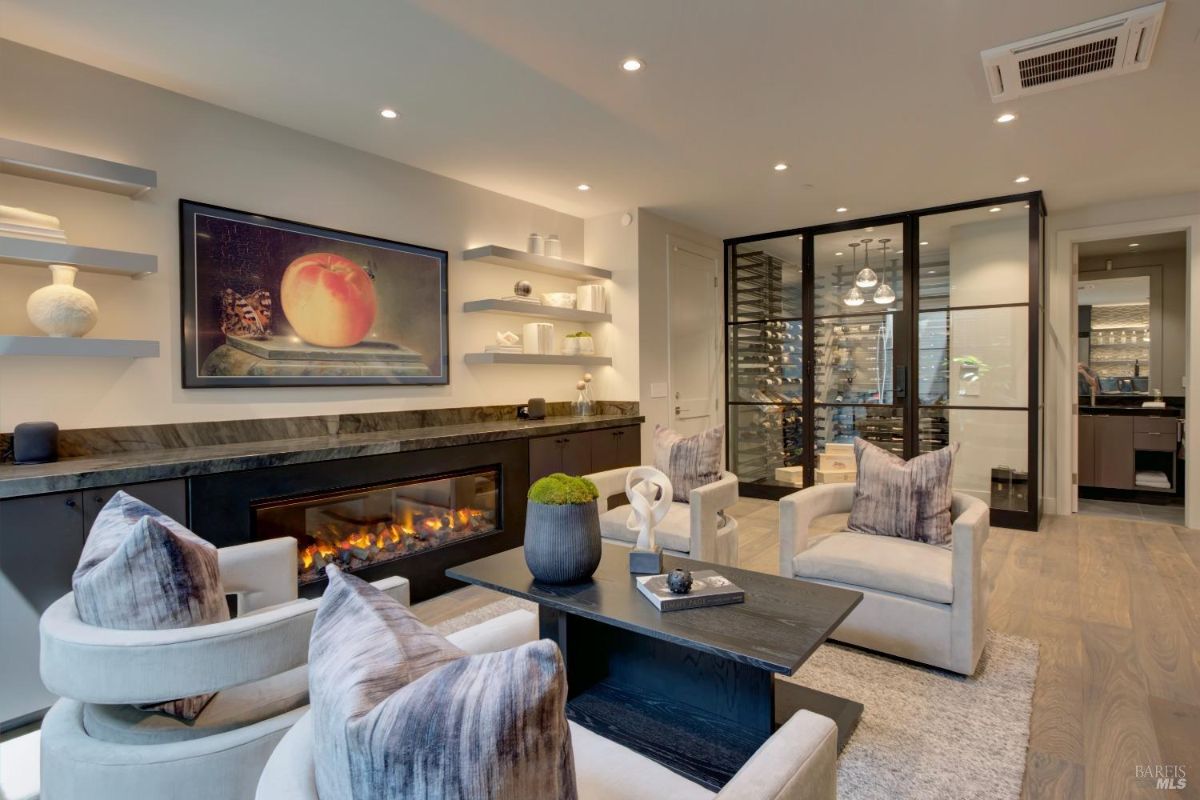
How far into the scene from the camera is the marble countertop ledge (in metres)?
2.15

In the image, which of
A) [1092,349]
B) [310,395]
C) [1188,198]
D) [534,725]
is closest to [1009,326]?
[1188,198]

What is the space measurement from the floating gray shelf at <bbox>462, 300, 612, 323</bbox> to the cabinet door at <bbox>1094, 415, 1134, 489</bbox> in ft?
16.4

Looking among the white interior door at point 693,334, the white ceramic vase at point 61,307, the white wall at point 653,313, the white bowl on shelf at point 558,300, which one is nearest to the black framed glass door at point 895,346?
the white interior door at point 693,334

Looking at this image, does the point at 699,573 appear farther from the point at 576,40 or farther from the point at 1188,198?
the point at 1188,198

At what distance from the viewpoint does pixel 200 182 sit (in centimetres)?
299

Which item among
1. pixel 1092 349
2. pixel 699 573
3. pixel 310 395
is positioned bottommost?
pixel 699 573

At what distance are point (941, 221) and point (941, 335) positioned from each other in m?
0.94

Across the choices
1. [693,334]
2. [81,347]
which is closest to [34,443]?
[81,347]

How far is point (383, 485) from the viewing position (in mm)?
3205

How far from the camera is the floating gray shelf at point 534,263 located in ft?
13.9

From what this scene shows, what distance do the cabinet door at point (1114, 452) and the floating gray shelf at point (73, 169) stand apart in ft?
25.3

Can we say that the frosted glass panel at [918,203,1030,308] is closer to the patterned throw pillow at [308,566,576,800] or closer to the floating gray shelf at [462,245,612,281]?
the floating gray shelf at [462,245,612,281]

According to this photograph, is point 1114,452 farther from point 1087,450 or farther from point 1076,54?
point 1076,54

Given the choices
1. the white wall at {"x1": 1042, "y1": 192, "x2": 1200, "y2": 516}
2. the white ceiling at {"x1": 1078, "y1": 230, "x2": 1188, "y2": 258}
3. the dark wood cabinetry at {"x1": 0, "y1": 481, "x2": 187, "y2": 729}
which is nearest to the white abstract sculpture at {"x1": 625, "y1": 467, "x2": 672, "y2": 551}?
the dark wood cabinetry at {"x1": 0, "y1": 481, "x2": 187, "y2": 729}
